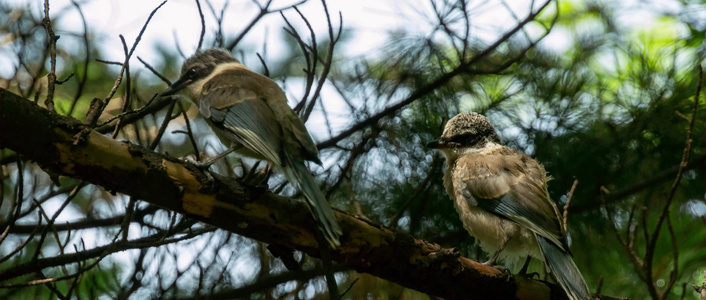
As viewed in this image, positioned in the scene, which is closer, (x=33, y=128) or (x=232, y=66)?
(x=33, y=128)

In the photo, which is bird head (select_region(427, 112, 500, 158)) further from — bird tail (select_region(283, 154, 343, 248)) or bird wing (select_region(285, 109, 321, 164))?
bird tail (select_region(283, 154, 343, 248))

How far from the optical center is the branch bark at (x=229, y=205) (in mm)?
2592

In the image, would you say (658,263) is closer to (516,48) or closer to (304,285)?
(516,48)

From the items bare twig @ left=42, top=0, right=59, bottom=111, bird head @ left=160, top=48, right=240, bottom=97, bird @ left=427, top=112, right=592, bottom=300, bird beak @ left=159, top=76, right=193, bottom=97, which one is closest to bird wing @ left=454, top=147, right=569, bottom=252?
bird @ left=427, top=112, right=592, bottom=300

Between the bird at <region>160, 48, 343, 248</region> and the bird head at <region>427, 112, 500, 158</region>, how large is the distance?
1.38m

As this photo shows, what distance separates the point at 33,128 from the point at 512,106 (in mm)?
3877

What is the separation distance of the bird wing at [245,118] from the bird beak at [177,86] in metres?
0.24

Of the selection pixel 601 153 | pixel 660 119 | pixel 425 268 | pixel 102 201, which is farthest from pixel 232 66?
pixel 660 119

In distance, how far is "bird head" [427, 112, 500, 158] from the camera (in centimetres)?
473

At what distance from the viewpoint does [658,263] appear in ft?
18.7

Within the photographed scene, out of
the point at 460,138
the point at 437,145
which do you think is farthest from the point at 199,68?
the point at 460,138

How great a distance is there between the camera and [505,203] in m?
4.11

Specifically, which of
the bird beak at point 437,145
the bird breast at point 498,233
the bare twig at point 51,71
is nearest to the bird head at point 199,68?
the bare twig at point 51,71

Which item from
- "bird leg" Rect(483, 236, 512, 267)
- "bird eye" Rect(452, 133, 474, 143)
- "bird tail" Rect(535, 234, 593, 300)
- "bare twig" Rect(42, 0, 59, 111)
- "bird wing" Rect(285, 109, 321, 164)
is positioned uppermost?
"bare twig" Rect(42, 0, 59, 111)
